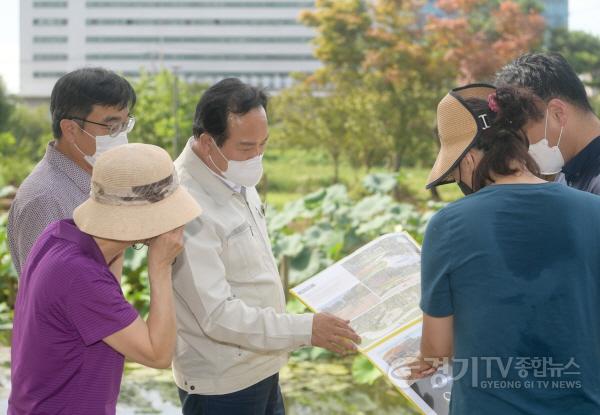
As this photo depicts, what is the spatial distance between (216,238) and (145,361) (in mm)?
544

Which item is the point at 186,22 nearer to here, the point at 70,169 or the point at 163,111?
the point at 163,111

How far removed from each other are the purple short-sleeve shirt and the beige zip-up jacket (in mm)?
446

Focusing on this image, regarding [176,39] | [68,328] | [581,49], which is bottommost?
[176,39]

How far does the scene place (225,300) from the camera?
2.24 metres

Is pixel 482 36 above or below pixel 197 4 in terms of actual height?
above

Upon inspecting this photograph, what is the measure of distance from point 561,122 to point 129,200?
1.19 m

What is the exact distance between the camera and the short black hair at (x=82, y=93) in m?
2.60

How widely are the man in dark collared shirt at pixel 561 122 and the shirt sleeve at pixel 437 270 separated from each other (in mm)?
520

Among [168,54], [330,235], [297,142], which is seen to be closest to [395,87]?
[297,142]

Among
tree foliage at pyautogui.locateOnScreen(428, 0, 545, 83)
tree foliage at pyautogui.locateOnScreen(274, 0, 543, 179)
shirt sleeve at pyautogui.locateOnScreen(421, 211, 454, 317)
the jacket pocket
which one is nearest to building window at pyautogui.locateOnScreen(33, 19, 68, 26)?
tree foliage at pyautogui.locateOnScreen(274, 0, 543, 179)

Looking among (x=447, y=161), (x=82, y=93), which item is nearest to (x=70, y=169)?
(x=82, y=93)

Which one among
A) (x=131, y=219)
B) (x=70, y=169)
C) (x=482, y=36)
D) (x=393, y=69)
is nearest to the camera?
(x=131, y=219)

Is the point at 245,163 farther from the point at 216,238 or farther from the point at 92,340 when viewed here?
the point at 92,340

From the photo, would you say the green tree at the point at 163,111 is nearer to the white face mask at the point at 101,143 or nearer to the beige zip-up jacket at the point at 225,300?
the white face mask at the point at 101,143
